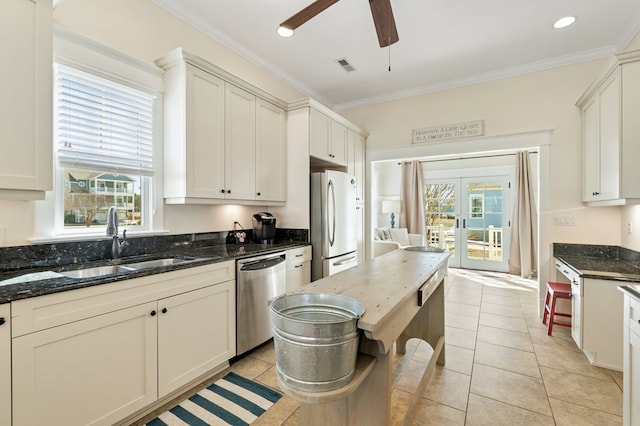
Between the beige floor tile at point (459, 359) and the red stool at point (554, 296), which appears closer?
the beige floor tile at point (459, 359)

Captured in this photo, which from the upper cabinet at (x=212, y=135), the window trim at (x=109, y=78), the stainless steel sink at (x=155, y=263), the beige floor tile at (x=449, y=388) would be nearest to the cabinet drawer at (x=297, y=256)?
the upper cabinet at (x=212, y=135)

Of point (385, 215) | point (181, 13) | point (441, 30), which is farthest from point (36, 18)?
point (385, 215)

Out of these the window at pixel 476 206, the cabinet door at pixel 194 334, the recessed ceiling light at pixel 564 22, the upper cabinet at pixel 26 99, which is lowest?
the cabinet door at pixel 194 334

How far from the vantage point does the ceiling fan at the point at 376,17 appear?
177cm

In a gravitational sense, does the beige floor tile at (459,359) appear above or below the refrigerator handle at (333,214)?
below

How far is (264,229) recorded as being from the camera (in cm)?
315

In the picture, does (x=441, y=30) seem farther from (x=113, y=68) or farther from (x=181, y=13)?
(x=113, y=68)

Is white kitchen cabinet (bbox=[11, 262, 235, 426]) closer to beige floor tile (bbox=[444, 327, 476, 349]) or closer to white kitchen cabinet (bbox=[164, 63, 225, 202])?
white kitchen cabinet (bbox=[164, 63, 225, 202])

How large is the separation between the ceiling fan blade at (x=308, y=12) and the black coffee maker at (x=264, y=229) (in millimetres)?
1803

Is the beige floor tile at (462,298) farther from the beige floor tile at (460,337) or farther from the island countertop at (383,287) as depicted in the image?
the island countertop at (383,287)

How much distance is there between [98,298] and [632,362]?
8.55 feet

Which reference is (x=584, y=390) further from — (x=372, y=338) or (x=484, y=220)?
(x=484, y=220)

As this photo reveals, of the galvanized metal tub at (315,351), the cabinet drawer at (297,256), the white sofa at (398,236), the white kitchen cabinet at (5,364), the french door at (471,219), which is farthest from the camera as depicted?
the french door at (471,219)

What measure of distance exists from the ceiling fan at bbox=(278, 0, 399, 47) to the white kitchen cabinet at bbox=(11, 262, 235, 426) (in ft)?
5.98
